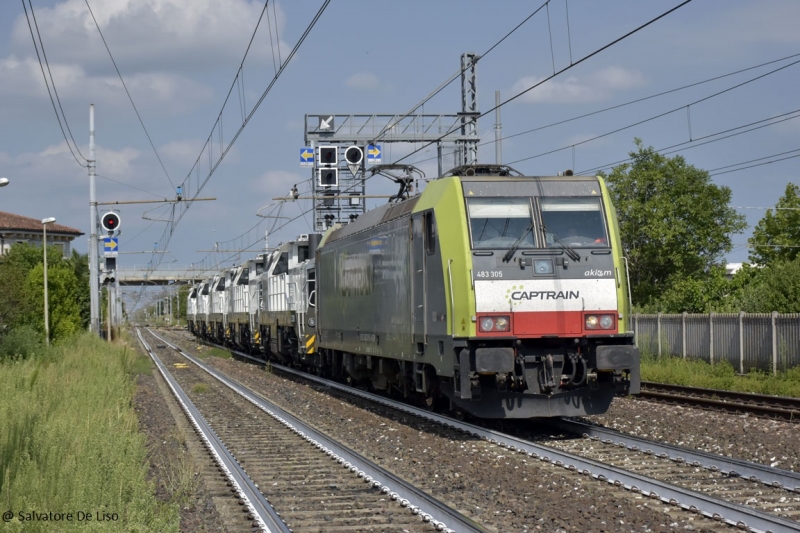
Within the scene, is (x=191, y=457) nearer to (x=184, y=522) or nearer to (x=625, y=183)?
(x=184, y=522)

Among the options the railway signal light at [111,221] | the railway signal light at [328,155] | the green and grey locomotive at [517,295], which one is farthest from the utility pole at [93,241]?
the green and grey locomotive at [517,295]

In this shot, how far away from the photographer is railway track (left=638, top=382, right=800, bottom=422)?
48.7 ft

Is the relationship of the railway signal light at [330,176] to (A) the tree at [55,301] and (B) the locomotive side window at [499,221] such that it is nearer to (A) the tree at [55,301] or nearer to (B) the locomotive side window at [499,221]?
(A) the tree at [55,301]

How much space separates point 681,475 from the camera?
388 inches

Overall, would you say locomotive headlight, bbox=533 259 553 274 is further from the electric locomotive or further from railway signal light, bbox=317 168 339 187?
railway signal light, bbox=317 168 339 187

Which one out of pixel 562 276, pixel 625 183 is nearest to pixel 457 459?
pixel 562 276

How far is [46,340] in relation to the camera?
28.5m

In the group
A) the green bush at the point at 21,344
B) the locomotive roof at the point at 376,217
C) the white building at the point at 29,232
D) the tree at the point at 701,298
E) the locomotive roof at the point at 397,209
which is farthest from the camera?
the white building at the point at 29,232

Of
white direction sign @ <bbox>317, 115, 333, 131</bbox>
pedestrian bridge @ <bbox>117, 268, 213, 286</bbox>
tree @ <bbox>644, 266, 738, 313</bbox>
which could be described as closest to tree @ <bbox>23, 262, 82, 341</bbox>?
white direction sign @ <bbox>317, 115, 333, 131</bbox>

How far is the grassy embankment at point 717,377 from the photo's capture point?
1914 cm

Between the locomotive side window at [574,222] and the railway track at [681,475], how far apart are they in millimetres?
2484

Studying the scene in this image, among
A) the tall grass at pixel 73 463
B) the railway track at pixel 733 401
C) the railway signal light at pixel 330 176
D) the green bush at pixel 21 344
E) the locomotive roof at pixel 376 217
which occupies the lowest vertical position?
the railway track at pixel 733 401

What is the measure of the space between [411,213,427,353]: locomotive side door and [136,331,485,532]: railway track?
2.09 m

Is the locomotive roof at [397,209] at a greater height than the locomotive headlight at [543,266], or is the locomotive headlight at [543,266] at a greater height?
the locomotive roof at [397,209]
